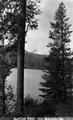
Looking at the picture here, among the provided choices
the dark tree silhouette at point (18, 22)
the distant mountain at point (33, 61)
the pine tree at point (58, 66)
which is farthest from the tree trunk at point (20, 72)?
the distant mountain at point (33, 61)

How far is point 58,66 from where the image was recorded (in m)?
38.0

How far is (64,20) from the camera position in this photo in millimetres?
40469

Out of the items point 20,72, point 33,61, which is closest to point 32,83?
point 33,61

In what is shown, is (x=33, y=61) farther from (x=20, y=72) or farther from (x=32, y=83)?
(x=20, y=72)

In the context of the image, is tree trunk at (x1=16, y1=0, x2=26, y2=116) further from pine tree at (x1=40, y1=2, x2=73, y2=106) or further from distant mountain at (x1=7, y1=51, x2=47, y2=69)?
distant mountain at (x1=7, y1=51, x2=47, y2=69)

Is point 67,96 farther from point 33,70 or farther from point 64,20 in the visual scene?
point 64,20

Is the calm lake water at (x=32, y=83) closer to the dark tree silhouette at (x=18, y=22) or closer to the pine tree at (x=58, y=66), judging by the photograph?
the pine tree at (x=58, y=66)

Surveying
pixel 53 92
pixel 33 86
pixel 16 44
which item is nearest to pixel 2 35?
pixel 16 44

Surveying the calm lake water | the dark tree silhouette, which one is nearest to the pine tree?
the calm lake water

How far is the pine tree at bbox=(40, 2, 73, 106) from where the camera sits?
1444 inches

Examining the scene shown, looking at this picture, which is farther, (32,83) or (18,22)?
(32,83)

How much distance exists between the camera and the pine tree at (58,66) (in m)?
36.7

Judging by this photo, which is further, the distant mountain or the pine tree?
the distant mountain

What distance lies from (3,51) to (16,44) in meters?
1.43
